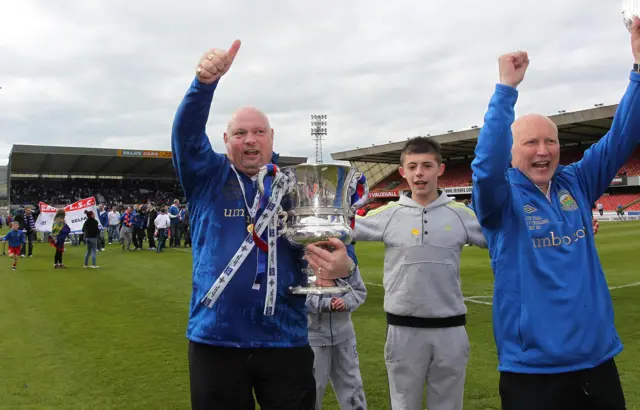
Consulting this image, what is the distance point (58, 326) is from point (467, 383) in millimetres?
5460

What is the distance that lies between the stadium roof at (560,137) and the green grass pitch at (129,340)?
95.5 ft

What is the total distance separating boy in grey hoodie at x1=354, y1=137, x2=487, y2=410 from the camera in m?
3.11

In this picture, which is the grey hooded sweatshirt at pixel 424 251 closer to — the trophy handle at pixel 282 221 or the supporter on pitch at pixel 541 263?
the supporter on pitch at pixel 541 263

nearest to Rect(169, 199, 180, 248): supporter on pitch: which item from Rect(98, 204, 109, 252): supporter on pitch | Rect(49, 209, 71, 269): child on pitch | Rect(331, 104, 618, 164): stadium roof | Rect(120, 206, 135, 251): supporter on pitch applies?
Rect(120, 206, 135, 251): supporter on pitch

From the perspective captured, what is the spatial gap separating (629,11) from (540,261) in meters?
1.21

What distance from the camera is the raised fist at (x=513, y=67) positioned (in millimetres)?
2100

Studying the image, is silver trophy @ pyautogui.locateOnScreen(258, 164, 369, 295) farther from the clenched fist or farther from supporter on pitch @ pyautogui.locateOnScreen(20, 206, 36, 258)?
supporter on pitch @ pyautogui.locateOnScreen(20, 206, 36, 258)

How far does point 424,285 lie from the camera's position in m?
3.15

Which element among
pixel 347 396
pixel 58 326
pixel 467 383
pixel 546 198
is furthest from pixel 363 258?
pixel 546 198

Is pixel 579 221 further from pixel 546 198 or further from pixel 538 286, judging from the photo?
pixel 538 286

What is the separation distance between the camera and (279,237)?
92.4 inches

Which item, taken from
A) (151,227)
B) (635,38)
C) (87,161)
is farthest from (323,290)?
(87,161)

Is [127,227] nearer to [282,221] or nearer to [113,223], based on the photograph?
[113,223]

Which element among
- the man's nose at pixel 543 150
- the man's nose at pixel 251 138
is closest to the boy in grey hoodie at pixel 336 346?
the man's nose at pixel 251 138
